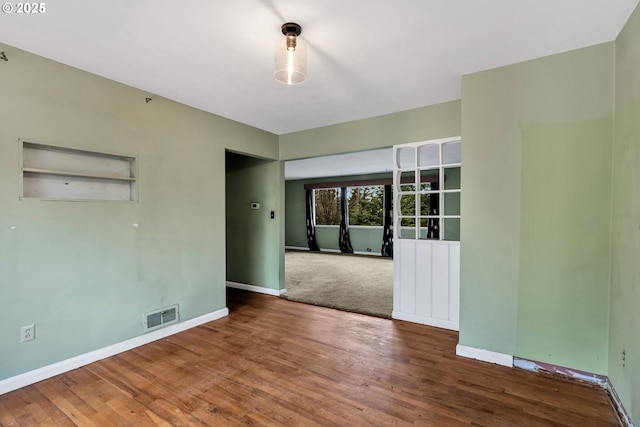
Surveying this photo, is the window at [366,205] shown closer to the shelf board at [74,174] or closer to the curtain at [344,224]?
the curtain at [344,224]

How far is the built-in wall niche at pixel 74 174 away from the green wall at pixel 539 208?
313cm

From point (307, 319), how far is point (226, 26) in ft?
9.77

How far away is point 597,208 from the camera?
214 centimetres

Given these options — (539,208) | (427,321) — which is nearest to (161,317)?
(427,321)

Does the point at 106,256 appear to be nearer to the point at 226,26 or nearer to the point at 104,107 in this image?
the point at 104,107

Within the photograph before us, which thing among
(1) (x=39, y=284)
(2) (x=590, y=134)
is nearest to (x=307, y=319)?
(1) (x=39, y=284)

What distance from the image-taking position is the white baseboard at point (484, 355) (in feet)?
8.00

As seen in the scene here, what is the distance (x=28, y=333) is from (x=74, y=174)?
1.25 m

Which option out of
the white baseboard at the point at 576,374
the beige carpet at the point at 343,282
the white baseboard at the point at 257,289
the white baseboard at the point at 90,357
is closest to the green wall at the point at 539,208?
the white baseboard at the point at 576,374

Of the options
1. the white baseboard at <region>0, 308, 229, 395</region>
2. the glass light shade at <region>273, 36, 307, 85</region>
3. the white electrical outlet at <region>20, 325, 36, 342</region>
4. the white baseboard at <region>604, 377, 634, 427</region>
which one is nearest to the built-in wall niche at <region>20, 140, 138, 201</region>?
the white electrical outlet at <region>20, 325, 36, 342</region>

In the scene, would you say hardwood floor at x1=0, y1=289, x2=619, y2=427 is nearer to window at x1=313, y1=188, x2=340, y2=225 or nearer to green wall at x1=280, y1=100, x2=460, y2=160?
green wall at x1=280, y1=100, x2=460, y2=160

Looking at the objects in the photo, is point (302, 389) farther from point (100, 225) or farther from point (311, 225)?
point (311, 225)

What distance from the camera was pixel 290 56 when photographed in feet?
6.02

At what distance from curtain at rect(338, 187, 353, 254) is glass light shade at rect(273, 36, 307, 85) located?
728 centimetres
